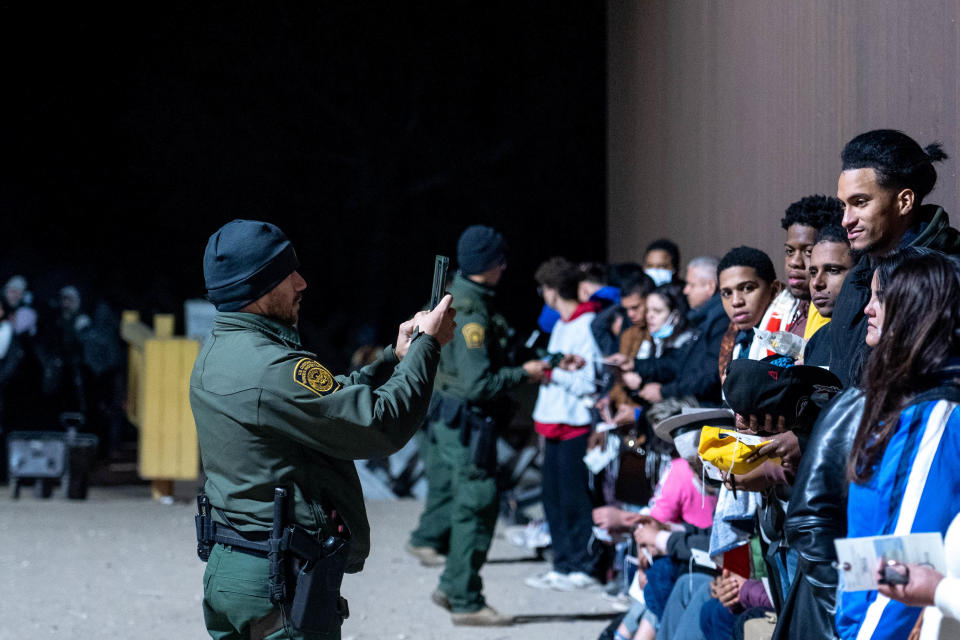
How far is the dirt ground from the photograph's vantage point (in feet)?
17.7

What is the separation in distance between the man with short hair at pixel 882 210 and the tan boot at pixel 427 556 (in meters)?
4.44

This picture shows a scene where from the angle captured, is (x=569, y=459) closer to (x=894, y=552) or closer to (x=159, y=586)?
(x=159, y=586)

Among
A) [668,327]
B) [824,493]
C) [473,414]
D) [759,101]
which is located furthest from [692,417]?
[759,101]

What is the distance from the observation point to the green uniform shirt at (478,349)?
5.64m

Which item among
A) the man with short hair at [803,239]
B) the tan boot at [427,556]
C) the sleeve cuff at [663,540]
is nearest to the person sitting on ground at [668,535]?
the sleeve cuff at [663,540]

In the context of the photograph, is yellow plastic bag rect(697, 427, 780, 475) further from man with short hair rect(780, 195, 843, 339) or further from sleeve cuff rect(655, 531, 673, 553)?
sleeve cuff rect(655, 531, 673, 553)

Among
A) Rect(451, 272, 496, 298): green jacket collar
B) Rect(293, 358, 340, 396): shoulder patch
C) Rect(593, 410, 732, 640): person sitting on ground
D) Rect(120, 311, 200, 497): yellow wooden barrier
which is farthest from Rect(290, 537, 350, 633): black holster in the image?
Rect(120, 311, 200, 497): yellow wooden barrier

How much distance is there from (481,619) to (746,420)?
3114 mm

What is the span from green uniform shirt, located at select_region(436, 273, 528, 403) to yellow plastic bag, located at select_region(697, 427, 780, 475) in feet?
8.76

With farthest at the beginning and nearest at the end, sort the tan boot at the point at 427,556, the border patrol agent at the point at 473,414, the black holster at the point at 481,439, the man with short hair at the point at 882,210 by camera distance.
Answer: the tan boot at the point at 427,556
the black holster at the point at 481,439
the border patrol agent at the point at 473,414
the man with short hair at the point at 882,210

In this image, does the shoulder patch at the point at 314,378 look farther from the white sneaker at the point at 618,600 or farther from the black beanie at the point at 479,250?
the white sneaker at the point at 618,600

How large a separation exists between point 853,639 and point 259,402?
142cm

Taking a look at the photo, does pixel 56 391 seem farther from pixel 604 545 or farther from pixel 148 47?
pixel 604 545

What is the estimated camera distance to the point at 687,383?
450 centimetres
